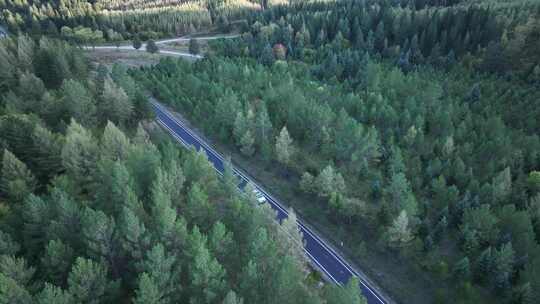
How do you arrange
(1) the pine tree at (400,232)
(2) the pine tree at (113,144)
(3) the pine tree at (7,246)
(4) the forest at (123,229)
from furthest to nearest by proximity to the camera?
(2) the pine tree at (113,144), (1) the pine tree at (400,232), (4) the forest at (123,229), (3) the pine tree at (7,246)

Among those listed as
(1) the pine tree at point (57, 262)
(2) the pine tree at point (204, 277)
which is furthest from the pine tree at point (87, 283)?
(2) the pine tree at point (204, 277)

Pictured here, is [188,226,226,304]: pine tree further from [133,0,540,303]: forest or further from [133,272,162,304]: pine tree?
[133,0,540,303]: forest

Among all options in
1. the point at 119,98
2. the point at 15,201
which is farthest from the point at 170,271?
the point at 119,98

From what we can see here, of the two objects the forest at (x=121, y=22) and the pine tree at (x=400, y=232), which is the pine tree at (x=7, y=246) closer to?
the pine tree at (x=400, y=232)

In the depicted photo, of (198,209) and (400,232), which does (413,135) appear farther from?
(198,209)

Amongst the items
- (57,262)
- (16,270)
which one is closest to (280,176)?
(57,262)

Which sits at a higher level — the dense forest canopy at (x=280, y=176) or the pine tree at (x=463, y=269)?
the dense forest canopy at (x=280, y=176)

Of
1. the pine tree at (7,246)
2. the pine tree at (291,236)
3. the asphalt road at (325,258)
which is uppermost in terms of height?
the pine tree at (7,246)
